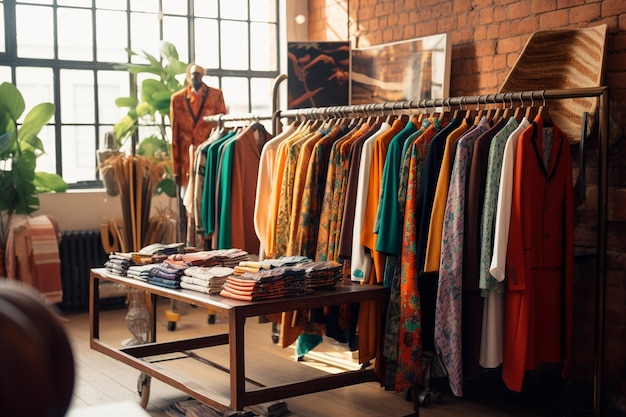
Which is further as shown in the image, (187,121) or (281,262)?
(187,121)

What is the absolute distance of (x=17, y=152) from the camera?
19.6 ft

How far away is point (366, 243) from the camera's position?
3.85 m

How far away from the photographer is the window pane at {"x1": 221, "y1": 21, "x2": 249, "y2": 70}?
7.46m

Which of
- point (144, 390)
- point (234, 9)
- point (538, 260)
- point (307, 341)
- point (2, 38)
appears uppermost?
point (234, 9)

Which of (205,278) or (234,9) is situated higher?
(234,9)

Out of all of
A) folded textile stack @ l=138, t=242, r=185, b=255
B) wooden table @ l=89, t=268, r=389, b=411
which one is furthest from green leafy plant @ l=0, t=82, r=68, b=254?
wooden table @ l=89, t=268, r=389, b=411

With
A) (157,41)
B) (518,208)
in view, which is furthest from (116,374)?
(157,41)

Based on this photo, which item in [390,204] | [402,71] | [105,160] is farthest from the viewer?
[105,160]

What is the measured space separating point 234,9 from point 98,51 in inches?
54.6

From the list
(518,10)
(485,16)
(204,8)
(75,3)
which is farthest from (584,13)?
(75,3)

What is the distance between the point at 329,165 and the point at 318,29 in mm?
3262

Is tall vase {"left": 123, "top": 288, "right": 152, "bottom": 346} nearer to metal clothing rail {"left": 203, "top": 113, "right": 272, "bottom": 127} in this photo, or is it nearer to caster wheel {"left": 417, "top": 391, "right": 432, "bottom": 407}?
metal clothing rail {"left": 203, "top": 113, "right": 272, "bottom": 127}

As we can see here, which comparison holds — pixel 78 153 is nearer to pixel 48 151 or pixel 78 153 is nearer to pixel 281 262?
pixel 48 151

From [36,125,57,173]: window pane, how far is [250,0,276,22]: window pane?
221 cm
